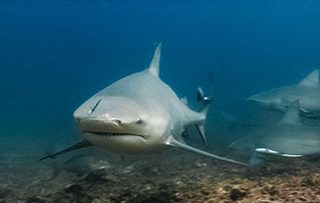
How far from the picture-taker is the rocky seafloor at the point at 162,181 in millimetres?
4022

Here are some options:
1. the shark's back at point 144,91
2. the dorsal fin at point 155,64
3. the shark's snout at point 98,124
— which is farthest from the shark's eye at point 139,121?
the dorsal fin at point 155,64

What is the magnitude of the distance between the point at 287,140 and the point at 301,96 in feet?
10.9

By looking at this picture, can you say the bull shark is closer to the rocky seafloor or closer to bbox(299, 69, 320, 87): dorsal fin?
the rocky seafloor

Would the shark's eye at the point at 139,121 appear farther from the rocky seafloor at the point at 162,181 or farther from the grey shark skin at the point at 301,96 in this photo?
the grey shark skin at the point at 301,96

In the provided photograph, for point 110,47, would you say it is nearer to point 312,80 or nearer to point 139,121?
point 312,80

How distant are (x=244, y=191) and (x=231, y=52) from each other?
19597 cm

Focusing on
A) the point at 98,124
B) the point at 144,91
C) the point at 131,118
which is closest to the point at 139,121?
the point at 131,118

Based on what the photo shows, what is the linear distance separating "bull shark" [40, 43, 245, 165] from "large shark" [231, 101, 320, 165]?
1175mm

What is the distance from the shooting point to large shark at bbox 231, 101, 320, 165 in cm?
642

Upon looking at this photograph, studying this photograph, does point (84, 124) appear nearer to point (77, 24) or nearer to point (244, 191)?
point (244, 191)

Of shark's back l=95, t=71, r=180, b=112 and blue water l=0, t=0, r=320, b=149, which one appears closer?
shark's back l=95, t=71, r=180, b=112

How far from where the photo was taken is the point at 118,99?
477 centimetres

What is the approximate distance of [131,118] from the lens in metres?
4.39

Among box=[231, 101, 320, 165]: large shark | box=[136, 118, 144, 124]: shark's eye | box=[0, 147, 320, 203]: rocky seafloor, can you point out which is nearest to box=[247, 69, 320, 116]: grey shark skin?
box=[0, 147, 320, 203]: rocky seafloor
